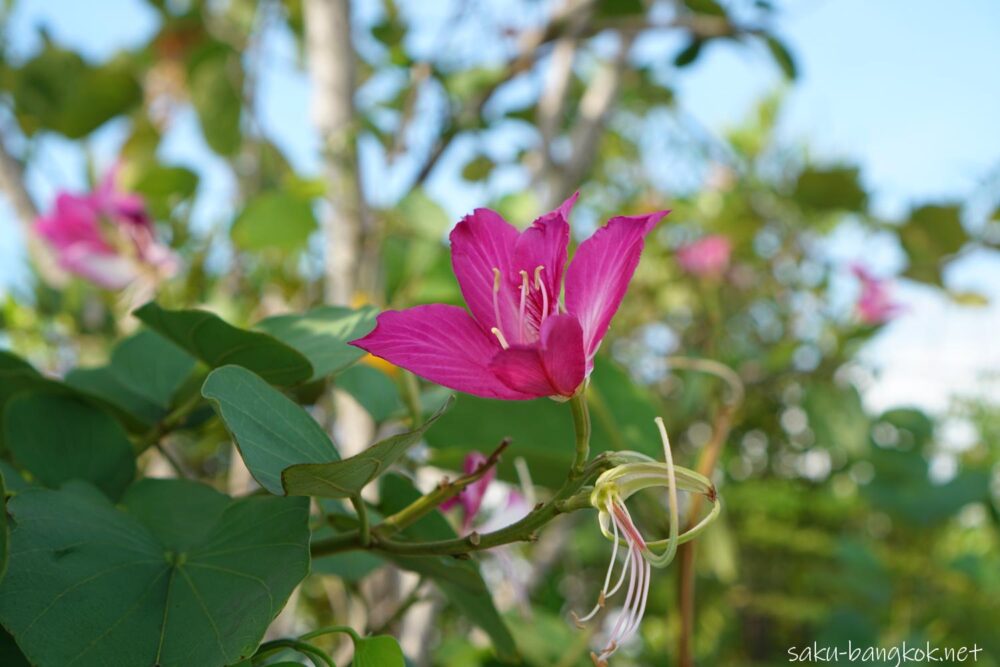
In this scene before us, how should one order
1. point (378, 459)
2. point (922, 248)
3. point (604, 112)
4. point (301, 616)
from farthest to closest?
point (301, 616), point (922, 248), point (604, 112), point (378, 459)

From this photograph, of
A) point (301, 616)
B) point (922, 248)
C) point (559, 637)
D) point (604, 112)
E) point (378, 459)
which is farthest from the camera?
point (301, 616)

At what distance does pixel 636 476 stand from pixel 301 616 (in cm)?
116

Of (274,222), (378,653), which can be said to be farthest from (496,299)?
(274,222)

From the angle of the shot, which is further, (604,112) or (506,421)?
(604,112)

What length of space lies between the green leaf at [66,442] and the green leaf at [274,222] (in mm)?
379

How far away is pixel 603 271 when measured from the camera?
9.9 inches

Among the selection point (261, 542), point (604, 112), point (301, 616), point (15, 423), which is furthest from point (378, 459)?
point (301, 616)

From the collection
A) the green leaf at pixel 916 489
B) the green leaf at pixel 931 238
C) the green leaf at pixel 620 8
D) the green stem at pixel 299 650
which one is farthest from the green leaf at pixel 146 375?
the green leaf at pixel 916 489

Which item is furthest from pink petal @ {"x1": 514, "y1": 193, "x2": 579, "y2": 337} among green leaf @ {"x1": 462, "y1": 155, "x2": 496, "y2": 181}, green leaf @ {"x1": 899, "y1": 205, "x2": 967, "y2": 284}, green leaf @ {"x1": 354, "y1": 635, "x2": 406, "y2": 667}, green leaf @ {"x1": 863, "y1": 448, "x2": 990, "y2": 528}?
green leaf @ {"x1": 863, "y1": 448, "x2": 990, "y2": 528}

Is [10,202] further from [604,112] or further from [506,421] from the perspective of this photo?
[506,421]

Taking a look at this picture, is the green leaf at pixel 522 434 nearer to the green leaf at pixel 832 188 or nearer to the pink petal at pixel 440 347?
the pink petal at pixel 440 347

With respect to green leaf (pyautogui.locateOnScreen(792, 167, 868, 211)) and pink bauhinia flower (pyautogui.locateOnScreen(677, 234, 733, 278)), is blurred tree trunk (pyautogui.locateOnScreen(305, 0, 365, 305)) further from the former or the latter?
pink bauhinia flower (pyautogui.locateOnScreen(677, 234, 733, 278))

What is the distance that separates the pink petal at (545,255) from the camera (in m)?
0.26

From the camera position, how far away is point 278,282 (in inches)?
39.0
